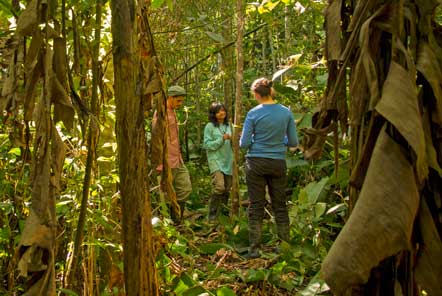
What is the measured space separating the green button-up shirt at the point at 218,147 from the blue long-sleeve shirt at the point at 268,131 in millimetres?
1308

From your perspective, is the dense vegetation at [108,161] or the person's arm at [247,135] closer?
the dense vegetation at [108,161]

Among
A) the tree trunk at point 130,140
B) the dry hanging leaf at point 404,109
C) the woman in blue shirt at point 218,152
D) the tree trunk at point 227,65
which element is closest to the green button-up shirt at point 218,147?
the woman in blue shirt at point 218,152

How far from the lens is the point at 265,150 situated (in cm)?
521

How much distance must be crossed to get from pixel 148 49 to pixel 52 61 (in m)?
0.46

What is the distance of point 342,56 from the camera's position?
137 cm

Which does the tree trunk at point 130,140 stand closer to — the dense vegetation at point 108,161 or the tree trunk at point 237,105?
the dense vegetation at point 108,161

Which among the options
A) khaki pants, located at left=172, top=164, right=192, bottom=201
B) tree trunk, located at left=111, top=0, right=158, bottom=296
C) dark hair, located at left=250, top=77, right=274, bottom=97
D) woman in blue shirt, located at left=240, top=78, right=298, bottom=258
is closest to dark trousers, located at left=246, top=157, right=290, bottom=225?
woman in blue shirt, located at left=240, top=78, right=298, bottom=258

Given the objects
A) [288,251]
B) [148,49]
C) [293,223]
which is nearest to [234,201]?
[293,223]

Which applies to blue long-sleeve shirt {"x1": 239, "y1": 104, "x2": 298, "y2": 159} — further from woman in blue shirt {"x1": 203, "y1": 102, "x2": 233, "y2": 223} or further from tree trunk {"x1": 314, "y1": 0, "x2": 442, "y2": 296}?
tree trunk {"x1": 314, "y1": 0, "x2": 442, "y2": 296}

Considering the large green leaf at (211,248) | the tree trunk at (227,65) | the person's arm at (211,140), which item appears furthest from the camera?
the tree trunk at (227,65)

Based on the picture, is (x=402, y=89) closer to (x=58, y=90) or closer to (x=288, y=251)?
(x=58, y=90)

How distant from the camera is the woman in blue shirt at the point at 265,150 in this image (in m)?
5.19

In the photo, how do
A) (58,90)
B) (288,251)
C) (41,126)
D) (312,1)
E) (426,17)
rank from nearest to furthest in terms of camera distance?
(426,17) → (41,126) → (58,90) → (312,1) → (288,251)

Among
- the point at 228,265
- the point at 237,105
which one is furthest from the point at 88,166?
the point at 237,105
